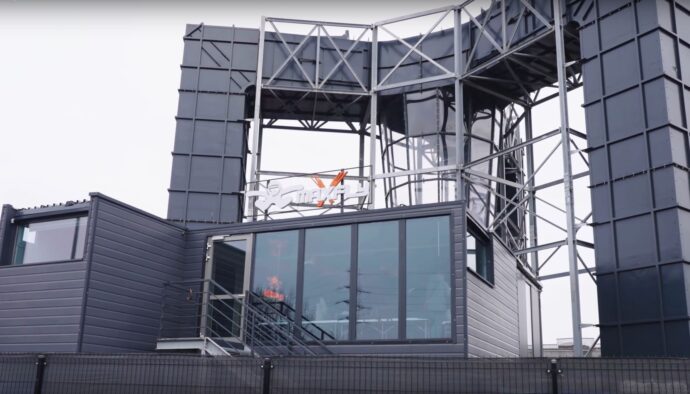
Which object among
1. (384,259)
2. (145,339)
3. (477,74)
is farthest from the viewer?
(477,74)

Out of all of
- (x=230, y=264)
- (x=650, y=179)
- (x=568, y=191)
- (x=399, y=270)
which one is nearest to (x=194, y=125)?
Answer: (x=230, y=264)

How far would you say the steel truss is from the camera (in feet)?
85.6

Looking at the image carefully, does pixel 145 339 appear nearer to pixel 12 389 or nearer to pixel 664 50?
pixel 12 389

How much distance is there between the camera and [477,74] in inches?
1083

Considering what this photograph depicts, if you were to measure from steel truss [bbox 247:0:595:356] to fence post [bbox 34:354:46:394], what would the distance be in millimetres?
14022

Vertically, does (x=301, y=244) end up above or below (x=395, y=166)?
below

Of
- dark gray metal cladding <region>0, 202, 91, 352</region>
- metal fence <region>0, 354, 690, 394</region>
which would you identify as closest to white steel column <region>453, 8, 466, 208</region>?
dark gray metal cladding <region>0, 202, 91, 352</region>

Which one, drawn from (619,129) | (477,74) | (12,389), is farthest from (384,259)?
(477,74)

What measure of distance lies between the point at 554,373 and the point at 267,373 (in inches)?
152

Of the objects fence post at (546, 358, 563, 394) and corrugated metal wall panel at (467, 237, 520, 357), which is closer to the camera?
fence post at (546, 358, 563, 394)

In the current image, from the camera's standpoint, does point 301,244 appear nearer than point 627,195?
Yes

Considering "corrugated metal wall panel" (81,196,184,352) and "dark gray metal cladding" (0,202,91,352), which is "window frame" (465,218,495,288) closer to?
"corrugated metal wall panel" (81,196,184,352)

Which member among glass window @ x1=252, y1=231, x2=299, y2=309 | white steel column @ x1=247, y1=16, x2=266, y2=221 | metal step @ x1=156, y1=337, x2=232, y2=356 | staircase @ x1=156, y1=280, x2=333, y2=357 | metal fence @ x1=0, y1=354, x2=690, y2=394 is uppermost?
white steel column @ x1=247, y1=16, x2=266, y2=221

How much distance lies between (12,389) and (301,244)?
21.1 ft
